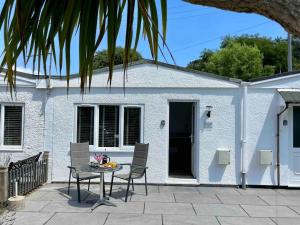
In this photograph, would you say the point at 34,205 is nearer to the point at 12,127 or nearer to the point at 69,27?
the point at 12,127

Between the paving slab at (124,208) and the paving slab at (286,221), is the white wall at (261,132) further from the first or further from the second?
the paving slab at (124,208)

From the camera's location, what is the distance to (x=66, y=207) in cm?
802

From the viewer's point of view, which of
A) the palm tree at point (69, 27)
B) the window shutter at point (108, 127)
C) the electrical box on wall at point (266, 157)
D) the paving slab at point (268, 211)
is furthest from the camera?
the window shutter at point (108, 127)

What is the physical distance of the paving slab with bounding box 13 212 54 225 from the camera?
22.3 ft

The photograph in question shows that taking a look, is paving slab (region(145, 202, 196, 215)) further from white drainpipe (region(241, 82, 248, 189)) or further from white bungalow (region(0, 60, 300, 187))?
white drainpipe (region(241, 82, 248, 189))

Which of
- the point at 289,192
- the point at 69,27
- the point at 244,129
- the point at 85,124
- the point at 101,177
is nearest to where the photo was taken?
the point at 69,27

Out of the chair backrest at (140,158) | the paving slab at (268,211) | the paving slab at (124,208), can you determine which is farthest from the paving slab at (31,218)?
the paving slab at (268,211)

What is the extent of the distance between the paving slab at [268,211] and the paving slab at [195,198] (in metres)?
0.90

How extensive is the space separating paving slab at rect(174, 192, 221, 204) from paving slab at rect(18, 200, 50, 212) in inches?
118

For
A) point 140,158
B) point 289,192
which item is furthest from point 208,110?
point 289,192

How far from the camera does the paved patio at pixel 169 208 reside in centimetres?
704

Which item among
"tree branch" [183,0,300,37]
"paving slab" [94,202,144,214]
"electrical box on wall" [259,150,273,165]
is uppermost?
"tree branch" [183,0,300,37]

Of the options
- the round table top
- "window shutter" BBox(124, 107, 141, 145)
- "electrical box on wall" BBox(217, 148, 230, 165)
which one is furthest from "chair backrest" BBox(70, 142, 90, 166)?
"electrical box on wall" BBox(217, 148, 230, 165)

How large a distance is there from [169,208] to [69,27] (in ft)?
22.6
